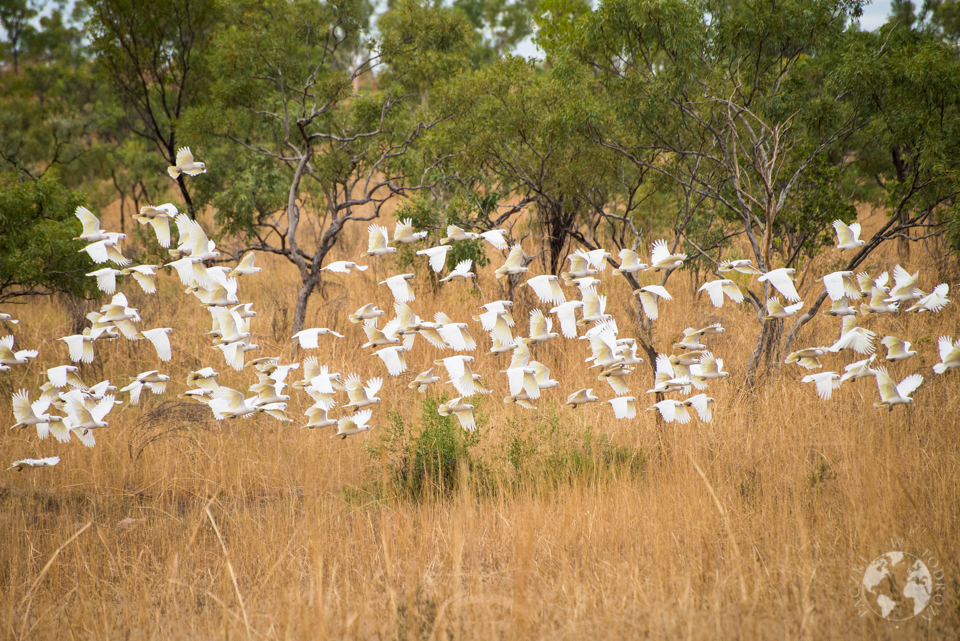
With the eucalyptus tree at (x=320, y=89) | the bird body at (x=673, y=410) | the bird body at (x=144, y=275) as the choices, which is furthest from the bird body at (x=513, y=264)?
the eucalyptus tree at (x=320, y=89)

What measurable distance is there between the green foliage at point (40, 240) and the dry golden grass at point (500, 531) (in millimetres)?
1287

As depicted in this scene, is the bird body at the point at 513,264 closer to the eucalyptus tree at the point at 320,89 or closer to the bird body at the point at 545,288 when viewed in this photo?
the bird body at the point at 545,288

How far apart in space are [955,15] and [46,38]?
73.8ft

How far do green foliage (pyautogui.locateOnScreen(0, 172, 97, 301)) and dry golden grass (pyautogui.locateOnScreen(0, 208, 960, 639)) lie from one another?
129 centimetres

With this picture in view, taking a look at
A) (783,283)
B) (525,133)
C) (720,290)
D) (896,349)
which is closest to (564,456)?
(720,290)

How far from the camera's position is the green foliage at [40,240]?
6180 millimetres

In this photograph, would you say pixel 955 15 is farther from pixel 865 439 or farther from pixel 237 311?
pixel 237 311

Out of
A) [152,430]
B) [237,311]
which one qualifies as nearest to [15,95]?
[152,430]

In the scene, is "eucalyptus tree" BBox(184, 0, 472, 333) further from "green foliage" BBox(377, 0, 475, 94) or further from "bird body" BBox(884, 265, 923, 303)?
"bird body" BBox(884, 265, 923, 303)

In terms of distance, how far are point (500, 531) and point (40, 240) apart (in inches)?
209

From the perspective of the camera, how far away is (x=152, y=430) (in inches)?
220

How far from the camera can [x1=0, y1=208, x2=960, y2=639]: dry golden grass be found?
3072 millimetres

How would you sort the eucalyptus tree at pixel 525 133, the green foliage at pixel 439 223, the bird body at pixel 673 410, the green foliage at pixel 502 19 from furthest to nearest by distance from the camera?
the green foliage at pixel 502 19 < the green foliage at pixel 439 223 < the eucalyptus tree at pixel 525 133 < the bird body at pixel 673 410

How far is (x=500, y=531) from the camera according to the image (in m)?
3.89
